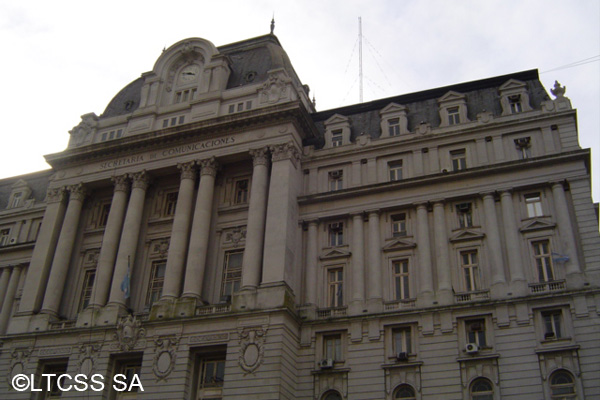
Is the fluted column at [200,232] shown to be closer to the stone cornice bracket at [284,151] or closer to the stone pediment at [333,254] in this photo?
the stone cornice bracket at [284,151]

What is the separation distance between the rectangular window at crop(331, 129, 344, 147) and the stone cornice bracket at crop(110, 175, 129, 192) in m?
15.6

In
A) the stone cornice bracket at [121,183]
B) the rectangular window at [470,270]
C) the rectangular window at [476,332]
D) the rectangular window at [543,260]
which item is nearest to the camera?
the rectangular window at [476,332]

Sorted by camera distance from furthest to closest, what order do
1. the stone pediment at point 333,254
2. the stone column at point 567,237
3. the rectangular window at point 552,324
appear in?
the stone pediment at point 333,254, the stone column at point 567,237, the rectangular window at point 552,324

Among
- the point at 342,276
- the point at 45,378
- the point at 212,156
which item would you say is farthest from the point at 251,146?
the point at 45,378

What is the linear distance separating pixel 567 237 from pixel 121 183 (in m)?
30.9

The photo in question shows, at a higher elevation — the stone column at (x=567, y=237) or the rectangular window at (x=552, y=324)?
the stone column at (x=567, y=237)

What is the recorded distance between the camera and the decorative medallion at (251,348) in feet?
119

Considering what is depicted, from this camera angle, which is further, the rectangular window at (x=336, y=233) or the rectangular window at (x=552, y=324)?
the rectangular window at (x=336, y=233)

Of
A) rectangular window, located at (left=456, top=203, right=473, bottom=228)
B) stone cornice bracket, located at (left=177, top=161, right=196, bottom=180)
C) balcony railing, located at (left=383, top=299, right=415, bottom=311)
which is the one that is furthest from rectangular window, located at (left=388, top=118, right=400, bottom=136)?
stone cornice bracket, located at (left=177, top=161, right=196, bottom=180)

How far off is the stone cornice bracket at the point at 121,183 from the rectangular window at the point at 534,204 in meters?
28.2

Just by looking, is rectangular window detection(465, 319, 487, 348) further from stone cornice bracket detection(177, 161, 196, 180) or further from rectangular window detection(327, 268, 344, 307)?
stone cornice bracket detection(177, 161, 196, 180)


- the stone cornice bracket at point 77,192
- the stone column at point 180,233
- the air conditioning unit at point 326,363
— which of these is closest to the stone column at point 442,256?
the air conditioning unit at point 326,363

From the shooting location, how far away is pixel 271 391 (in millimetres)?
34750

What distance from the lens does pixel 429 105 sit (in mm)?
45438
